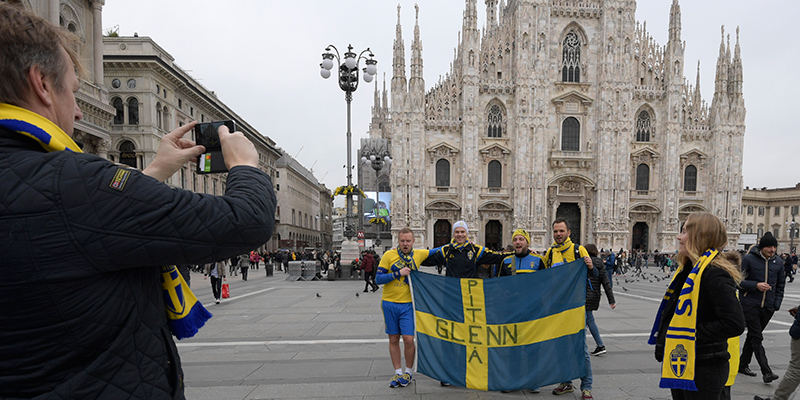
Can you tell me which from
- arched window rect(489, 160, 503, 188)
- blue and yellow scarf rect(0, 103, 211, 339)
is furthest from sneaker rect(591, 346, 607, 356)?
arched window rect(489, 160, 503, 188)

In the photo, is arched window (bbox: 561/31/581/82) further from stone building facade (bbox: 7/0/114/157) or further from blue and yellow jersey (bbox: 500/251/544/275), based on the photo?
blue and yellow jersey (bbox: 500/251/544/275)

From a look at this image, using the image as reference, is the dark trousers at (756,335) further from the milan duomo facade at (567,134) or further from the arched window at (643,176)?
the arched window at (643,176)

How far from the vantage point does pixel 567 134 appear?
3788 cm

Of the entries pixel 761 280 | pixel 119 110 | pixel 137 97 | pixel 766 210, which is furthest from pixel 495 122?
pixel 766 210

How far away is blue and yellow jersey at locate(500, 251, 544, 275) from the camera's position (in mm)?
5734

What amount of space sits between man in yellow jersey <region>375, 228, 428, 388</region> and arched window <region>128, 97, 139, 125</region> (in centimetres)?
3302

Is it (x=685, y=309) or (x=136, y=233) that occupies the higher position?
(x=136, y=233)

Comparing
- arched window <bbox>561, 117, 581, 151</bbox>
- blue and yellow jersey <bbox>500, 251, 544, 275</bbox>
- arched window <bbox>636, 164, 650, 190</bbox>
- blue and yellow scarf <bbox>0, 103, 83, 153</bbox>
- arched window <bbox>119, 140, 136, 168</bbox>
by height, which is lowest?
blue and yellow jersey <bbox>500, 251, 544, 275</bbox>

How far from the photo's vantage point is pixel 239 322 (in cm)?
938

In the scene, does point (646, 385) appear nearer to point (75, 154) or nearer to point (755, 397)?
point (755, 397)

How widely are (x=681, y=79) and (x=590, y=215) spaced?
13.8 m

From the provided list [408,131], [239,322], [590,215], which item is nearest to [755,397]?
[239,322]

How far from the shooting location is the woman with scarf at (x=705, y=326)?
3.06m

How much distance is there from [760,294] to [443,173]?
32.2 metres
